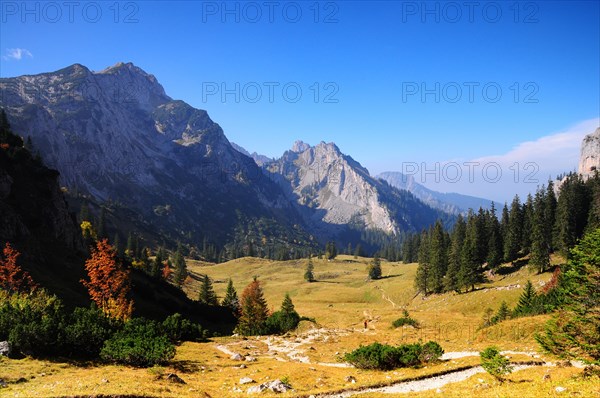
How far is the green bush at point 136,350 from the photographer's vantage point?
1158 inches

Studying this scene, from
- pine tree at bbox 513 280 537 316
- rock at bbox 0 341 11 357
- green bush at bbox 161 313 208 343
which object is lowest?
green bush at bbox 161 313 208 343

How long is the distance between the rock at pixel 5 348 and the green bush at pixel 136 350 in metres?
6.23

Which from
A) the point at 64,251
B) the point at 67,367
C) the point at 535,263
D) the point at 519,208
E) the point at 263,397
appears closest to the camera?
the point at 263,397

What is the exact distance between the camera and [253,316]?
75.4m

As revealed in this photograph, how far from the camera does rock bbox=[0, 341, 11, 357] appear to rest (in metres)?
26.1

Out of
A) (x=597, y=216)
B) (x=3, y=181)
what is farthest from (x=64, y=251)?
(x=597, y=216)

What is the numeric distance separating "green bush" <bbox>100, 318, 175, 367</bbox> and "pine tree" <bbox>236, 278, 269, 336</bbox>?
127 feet

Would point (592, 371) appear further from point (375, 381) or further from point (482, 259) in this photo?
point (482, 259)

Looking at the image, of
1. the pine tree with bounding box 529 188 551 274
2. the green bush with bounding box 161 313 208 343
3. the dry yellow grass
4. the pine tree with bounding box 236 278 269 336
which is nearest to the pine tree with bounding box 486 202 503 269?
the dry yellow grass

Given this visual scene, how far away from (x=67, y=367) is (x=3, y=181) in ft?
222

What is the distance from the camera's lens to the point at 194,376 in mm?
29547

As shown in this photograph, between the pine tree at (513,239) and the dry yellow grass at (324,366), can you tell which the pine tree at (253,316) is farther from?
the pine tree at (513,239)

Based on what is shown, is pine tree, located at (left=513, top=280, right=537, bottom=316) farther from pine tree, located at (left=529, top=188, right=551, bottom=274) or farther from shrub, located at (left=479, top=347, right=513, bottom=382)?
pine tree, located at (left=529, top=188, right=551, bottom=274)

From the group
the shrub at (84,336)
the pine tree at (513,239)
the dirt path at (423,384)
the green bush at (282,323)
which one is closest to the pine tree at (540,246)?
the pine tree at (513,239)
